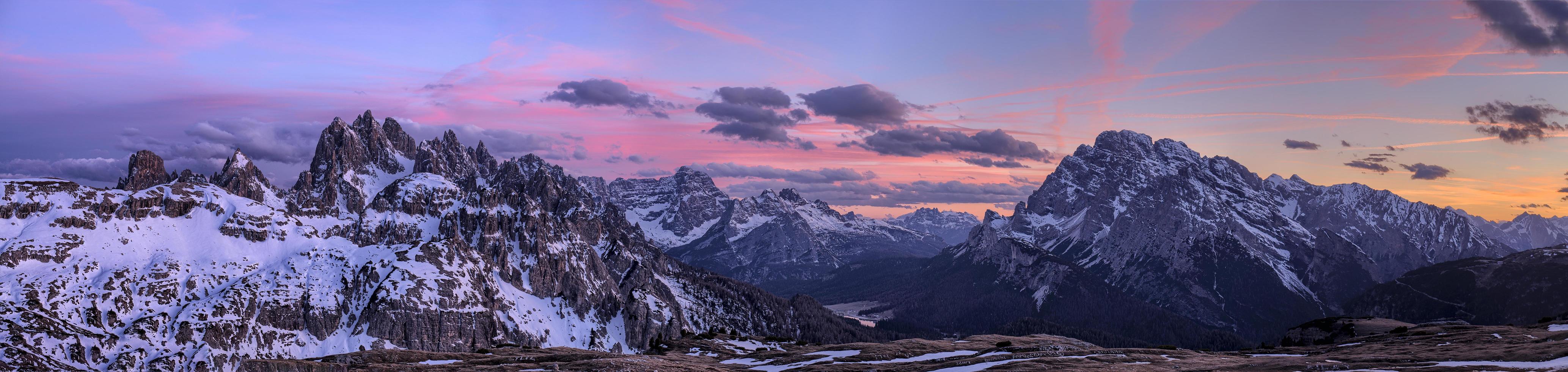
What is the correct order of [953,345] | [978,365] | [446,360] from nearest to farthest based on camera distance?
[978,365] < [446,360] < [953,345]

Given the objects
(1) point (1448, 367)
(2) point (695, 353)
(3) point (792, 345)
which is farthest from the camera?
(3) point (792, 345)

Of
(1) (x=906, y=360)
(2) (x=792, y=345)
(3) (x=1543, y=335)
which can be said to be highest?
(3) (x=1543, y=335)

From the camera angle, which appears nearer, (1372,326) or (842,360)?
(842,360)

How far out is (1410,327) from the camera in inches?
5748

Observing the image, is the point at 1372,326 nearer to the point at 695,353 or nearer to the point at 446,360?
the point at 695,353

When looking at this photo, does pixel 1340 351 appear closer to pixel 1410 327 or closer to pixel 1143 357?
pixel 1143 357

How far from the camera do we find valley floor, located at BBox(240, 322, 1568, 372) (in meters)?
71.1

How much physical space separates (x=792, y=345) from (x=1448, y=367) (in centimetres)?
11062

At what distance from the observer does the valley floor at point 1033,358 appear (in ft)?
233

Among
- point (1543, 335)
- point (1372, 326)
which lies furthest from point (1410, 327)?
point (1543, 335)

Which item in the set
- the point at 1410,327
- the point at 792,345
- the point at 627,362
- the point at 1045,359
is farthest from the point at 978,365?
the point at 1410,327

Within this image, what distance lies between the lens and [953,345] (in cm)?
12375

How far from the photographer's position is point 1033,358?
97125 mm

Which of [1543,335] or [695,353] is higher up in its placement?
[1543,335]
